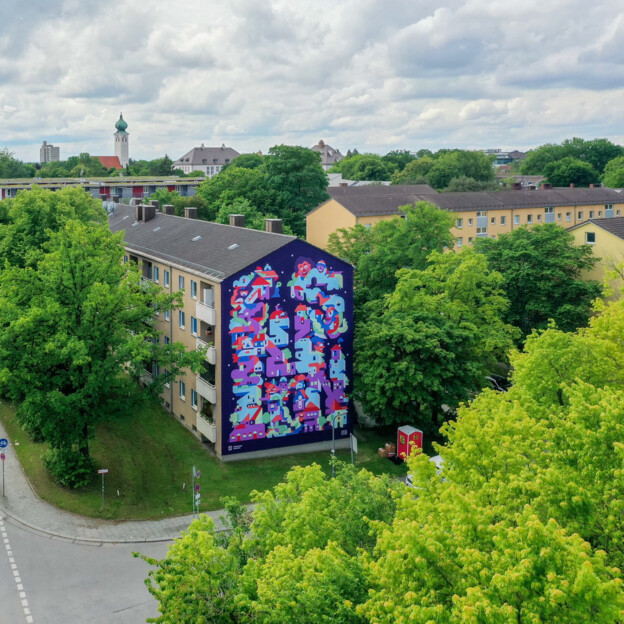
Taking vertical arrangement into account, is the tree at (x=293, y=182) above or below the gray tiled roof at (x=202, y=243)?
above

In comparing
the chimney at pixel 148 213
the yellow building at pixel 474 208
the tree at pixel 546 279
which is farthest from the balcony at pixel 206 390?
the yellow building at pixel 474 208

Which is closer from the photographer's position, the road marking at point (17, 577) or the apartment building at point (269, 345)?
the road marking at point (17, 577)

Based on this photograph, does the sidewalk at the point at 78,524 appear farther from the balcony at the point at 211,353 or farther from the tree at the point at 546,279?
the tree at the point at 546,279

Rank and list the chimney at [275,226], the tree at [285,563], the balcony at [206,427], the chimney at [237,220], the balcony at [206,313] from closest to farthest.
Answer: the tree at [285,563] → the balcony at [206,313] → the balcony at [206,427] → the chimney at [275,226] → the chimney at [237,220]

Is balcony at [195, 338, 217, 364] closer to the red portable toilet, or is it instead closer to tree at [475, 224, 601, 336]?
the red portable toilet

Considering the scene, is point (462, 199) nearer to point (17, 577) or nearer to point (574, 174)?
point (574, 174)

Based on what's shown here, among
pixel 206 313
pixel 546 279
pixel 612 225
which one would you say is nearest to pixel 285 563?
pixel 206 313

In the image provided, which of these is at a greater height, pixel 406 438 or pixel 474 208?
pixel 474 208

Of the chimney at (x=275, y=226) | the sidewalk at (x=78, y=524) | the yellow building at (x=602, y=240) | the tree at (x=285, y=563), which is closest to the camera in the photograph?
the tree at (x=285, y=563)
